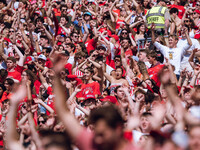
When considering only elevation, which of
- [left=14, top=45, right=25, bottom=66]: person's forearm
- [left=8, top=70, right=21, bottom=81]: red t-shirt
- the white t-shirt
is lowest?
[left=8, top=70, right=21, bottom=81]: red t-shirt

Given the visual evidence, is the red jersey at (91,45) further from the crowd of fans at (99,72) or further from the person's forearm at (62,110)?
the person's forearm at (62,110)

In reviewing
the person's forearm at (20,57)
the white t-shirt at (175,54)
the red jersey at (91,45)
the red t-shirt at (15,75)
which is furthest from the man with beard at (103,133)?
the red jersey at (91,45)

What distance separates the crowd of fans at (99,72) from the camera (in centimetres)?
386

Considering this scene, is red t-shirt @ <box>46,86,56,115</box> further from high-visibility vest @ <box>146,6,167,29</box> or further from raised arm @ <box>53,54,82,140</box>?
raised arm @ <box>53,54,82,140</box>

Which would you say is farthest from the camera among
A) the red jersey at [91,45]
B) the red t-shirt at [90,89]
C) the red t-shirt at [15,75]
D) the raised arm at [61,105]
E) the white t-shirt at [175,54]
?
the red jersey at [91,45]

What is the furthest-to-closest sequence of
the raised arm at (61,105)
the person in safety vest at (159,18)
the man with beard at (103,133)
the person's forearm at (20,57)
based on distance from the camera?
the person in safety vest at (159,18)
the person's forearm at (20,57)
the raised arm at (61,105)
the man with beard at (103,133)

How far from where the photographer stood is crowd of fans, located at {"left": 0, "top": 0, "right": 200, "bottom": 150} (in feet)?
12.7

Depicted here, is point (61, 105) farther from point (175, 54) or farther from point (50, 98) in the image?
point (175, 54)

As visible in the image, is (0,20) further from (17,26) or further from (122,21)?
(122,21)

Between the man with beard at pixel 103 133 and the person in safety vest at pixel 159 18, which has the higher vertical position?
the man with beard at pixel 103 133

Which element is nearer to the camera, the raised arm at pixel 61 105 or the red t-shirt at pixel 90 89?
the raised arm at pixel 61 105

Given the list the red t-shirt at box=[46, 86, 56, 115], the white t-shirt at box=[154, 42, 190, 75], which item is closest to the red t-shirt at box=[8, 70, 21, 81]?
the red t-shirt at box=[46, 86, 56, 115]

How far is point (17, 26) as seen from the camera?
478 inches

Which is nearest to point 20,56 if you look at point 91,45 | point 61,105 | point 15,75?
point 15,75
